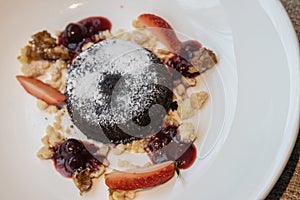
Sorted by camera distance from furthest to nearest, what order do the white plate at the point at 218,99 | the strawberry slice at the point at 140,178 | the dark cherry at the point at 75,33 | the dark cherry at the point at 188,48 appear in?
A: the dark cherry at the point at 75,33 < the dark cherry at the point at 188,48 < the strawberry slice at the point at 140,178 < the white plate at the point at 218,99

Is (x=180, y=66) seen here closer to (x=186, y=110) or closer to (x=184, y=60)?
(x=184, y=60)

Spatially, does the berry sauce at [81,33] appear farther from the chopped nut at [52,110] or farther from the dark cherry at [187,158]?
the dark cherry at [187,158]

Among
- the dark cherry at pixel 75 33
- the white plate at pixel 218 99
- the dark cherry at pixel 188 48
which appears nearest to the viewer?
the white plate at pixel 218 99

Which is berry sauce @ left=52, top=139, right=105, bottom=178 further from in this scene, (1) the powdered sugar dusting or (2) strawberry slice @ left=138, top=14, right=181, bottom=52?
(2) strawberry slice @ left=138, top=14, right=181, bottom=52

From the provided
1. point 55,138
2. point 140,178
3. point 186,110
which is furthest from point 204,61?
point 55,138

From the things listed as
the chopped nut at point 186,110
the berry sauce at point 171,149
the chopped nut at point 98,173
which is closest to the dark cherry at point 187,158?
the berry sauce at point 171,149

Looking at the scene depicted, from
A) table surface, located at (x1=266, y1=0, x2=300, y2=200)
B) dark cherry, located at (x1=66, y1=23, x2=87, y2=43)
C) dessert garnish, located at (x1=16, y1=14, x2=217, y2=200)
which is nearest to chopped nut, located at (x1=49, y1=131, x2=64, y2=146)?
dessert garnish, located at (x1=16, y1=14, x2=217, y2=200)

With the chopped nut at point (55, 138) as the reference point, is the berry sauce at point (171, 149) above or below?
below
